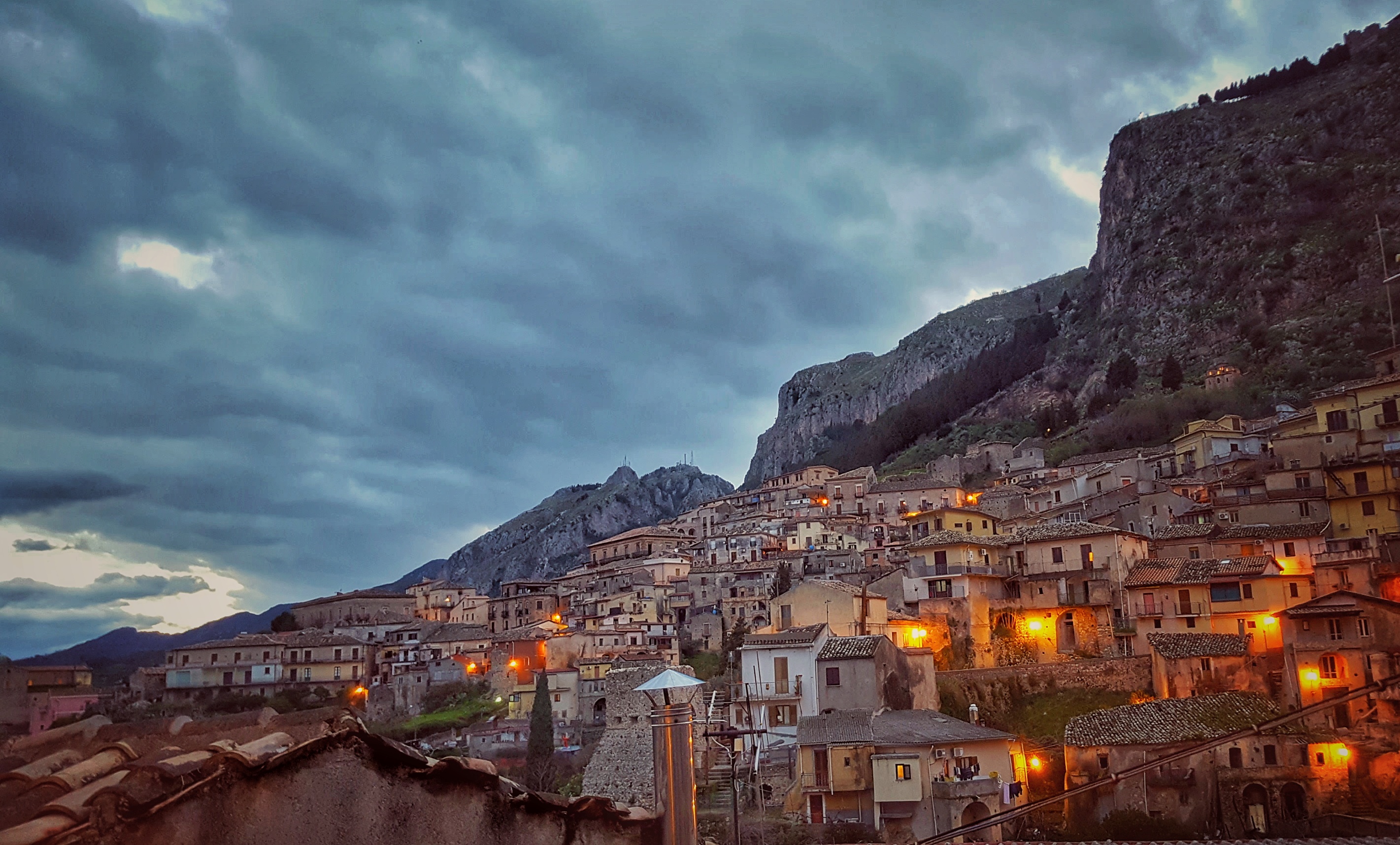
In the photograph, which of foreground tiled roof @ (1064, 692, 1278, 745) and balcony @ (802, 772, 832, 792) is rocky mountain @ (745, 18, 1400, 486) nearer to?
foreground tiled roof @ (1064, 692, 1278, 745)

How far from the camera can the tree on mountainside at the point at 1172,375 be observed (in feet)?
319

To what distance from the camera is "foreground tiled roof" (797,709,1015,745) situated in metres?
34.5

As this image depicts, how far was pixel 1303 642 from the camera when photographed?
3806cm

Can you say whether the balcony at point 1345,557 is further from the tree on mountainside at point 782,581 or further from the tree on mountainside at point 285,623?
the tree on mountainside at point 285,623

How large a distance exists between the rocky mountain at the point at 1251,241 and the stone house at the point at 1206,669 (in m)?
46.6

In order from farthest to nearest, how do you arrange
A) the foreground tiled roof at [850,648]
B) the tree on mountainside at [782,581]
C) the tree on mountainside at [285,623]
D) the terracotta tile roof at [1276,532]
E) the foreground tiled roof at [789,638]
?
the tree on mountainside at [285,623] → the tree on mountainside at [782,581] → the terracotta tile roof at [1276,532] → the foreground tiled roof at [789,638] → the foreground tiled roof at [850,648]

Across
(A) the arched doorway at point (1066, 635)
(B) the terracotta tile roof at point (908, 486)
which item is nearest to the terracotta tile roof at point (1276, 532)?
(A) the arched doorway at point (1066, 635)

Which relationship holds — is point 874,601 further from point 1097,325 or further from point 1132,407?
point 1097,325

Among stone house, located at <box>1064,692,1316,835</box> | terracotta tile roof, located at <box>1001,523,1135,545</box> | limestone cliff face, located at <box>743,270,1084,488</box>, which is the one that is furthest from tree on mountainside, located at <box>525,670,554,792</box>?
limestone cliff face, located at <box>743,270,1084,488</box>

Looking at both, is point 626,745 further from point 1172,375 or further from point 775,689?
point 1172,375

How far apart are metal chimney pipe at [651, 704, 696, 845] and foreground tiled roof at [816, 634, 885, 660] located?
3152cm

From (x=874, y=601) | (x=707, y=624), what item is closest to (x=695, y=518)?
(x=707, y=624)

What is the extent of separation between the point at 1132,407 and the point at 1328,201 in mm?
36444

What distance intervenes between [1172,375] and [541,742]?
80145 millimetres
